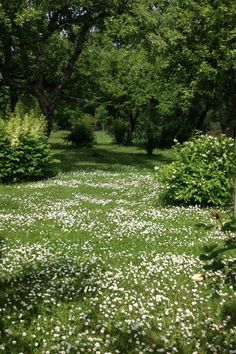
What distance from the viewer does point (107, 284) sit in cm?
835

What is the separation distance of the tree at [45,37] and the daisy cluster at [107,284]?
11.4 metres

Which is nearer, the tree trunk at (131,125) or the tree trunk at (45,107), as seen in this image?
the tree trunk at (45,107)

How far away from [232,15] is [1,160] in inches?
555

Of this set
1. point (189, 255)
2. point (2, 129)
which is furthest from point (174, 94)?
point (189, 255)

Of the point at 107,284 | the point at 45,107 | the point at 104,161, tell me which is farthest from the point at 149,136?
the point at 107,284

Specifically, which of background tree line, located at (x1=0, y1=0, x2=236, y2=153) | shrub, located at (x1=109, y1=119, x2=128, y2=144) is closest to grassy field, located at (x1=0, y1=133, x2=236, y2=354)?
background tree line, located at (x1=0, y1=0, x2=236, y2=153)

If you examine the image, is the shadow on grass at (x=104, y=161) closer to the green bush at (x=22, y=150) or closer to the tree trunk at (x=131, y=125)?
the green bush at (x=22, y=150)

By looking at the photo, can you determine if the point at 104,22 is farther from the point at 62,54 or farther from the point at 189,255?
the point at 189,255

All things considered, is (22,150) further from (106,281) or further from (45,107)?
(106,281)

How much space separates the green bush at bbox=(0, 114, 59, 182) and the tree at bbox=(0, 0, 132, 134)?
4649 millimetres

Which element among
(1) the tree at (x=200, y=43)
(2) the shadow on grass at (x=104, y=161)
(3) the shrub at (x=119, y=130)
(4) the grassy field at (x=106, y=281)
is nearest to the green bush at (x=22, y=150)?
(2) the shadow on grass at (x=104, y=161)

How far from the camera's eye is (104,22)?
86.0 feet

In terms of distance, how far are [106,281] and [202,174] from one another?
7.37m

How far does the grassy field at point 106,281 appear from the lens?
256 inches
